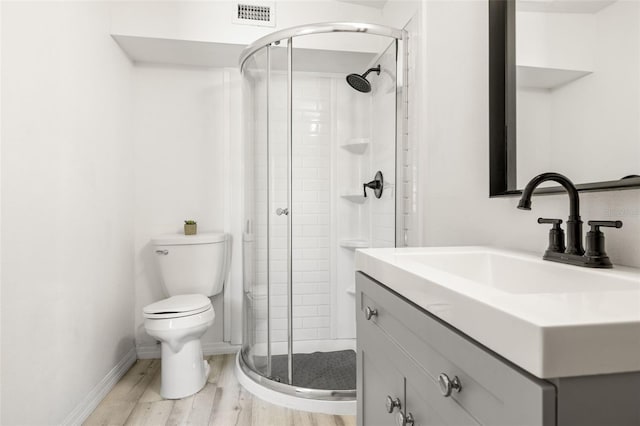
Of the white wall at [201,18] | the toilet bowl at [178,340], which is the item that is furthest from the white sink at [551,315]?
the white wall at [201,18]

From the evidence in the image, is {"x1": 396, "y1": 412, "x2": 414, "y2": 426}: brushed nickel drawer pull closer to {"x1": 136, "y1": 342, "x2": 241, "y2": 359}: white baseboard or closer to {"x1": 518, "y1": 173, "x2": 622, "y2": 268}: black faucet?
{"x1": 518, "y1": 173, "x2": 622, "y2": 268}: black faucet

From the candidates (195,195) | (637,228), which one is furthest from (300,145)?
(637,228)

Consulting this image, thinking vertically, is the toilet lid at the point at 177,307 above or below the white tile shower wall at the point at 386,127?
below

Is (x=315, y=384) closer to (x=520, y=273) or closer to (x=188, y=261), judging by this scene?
(x=188, y=261)

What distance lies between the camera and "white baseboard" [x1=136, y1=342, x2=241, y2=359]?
2.58m

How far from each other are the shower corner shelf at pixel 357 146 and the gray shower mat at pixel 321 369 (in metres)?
1.02

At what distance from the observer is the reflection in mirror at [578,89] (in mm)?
840

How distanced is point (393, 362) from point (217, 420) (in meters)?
1.32

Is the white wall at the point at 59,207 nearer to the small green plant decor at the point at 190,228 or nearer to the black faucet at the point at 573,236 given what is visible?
the small green plant decor at the point at 190,228

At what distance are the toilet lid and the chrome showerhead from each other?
4.71 feet

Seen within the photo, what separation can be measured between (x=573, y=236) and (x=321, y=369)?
1.48m

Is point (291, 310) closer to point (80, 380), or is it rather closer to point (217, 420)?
point (217, 420)

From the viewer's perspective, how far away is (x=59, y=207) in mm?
1634

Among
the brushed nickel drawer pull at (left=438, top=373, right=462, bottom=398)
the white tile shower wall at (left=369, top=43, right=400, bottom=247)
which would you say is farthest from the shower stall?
the brushed nickel drawer pull at (left=438, top=373, right=462, bottom=398)
